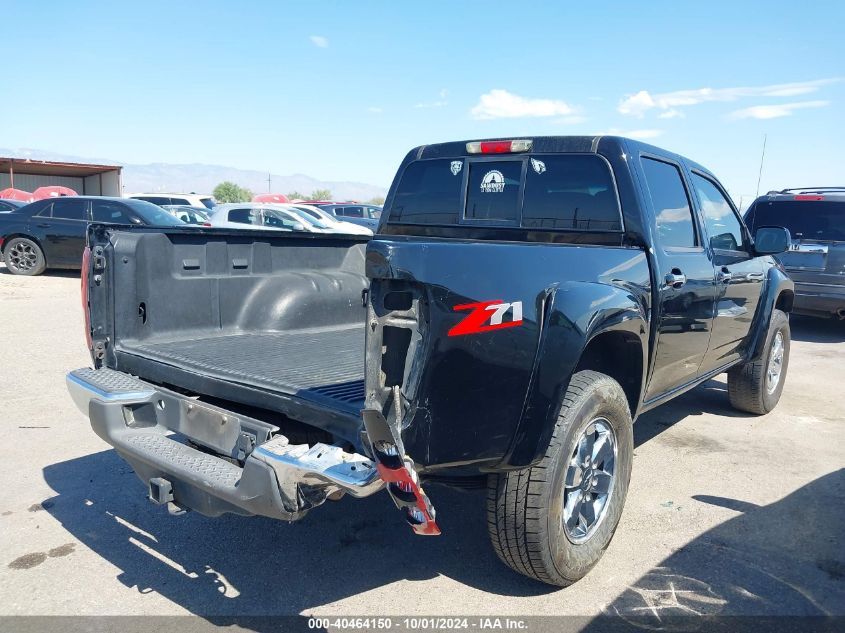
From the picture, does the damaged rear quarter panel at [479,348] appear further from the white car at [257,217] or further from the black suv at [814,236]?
the white car at [257,217]

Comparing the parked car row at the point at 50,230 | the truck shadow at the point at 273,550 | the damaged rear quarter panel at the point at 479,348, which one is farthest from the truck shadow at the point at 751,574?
the parked car row at the point at 50,230

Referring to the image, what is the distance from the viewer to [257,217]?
604 inches

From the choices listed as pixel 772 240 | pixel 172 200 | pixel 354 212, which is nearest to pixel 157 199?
pixel 172 200

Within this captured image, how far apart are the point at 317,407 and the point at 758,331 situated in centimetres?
396

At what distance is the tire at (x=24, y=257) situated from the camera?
13.4 m

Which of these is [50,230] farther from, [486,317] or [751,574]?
[751,574]

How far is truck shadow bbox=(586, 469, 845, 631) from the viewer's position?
9.52ft

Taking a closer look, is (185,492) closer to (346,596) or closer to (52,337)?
(346,596)

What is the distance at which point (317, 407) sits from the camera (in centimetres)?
262

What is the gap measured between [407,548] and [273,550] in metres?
0.67

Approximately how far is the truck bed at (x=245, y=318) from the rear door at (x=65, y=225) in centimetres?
Answer: 1046

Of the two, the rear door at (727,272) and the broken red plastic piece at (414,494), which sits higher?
the rear door at (727,272)

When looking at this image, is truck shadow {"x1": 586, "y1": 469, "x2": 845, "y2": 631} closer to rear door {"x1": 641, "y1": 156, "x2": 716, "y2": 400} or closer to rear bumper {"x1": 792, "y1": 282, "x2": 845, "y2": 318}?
rear door {"x1": 641, "y1": 156, "x2": 716, "y2": 400}

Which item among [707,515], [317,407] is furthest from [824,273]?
[317,407]
